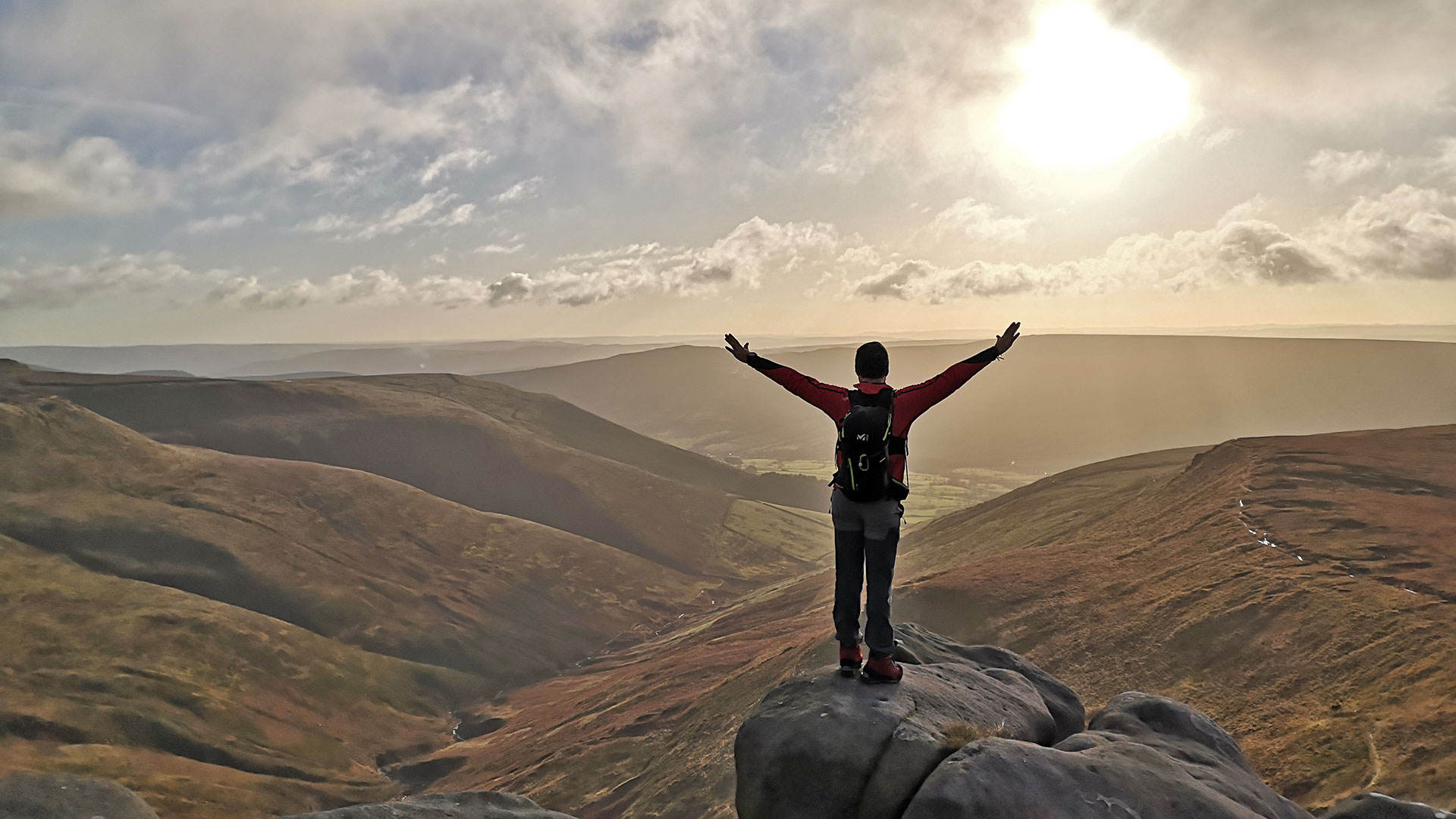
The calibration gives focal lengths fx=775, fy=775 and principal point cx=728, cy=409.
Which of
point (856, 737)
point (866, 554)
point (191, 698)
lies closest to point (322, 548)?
point (191, 698)

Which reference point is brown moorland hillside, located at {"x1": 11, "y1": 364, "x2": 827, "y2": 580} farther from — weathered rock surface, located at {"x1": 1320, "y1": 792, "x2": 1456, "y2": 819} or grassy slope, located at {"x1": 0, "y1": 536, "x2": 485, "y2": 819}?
weathered rock surface, located at {"x1": 1320, "y1": 792, "x2": 1456, "y2": 819}

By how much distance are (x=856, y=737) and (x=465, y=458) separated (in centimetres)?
14770

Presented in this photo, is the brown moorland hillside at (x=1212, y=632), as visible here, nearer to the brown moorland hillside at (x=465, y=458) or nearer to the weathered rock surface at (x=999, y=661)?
the weathered rock surface at (x=999, y=661)

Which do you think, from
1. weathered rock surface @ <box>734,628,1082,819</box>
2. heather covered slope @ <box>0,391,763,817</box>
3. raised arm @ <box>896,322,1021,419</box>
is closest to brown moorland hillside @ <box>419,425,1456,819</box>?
heather covered slope @ <box>0,391,763,817</box>

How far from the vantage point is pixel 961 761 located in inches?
392

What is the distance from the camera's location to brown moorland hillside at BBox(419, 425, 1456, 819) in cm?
2338

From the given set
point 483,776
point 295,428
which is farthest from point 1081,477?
point 295,428

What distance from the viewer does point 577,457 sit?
156m

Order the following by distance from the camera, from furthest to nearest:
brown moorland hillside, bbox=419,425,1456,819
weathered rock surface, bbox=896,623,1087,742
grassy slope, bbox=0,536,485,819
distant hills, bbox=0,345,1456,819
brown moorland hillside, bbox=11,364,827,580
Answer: brown moorland hillside, bbox=11,364,827,580 → grassy slope, bbox=0,536,485,819 → distant hills, bbox=0,345,1456,819 → brown moorland hillside, bbox=419,425,1456,819 → weathered rock surface, bbox=896,623,1087,742

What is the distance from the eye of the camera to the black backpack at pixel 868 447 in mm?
10055

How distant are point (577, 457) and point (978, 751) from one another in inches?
5918

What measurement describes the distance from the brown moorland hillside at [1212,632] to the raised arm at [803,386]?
58.8 feet

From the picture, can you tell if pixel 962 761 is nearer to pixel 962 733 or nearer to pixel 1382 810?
pixel 962 733

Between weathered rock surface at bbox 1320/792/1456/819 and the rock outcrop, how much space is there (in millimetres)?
765
